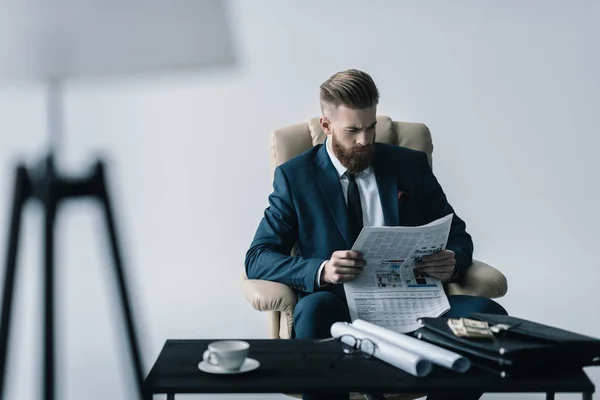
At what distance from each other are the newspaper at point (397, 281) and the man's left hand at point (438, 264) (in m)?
0.02

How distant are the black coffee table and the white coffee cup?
25 mm

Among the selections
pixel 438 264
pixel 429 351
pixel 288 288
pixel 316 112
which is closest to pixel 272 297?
pixel 288 288

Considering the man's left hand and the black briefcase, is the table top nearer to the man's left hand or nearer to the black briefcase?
the black briefcase

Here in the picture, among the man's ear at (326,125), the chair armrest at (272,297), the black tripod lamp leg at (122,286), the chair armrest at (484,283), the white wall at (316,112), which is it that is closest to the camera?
the black tripod lamp leg at (122,286)

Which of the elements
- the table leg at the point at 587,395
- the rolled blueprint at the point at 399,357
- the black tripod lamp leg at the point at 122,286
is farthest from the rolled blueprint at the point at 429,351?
the black tripod lamp leg at the point at 122,286

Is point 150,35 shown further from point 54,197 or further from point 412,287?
point 412,287

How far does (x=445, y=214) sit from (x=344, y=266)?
0.53 metres

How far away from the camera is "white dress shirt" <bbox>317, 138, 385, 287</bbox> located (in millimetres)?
2463

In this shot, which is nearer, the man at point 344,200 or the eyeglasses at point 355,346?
the eyeglasses at point 355,346

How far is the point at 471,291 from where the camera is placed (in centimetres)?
231

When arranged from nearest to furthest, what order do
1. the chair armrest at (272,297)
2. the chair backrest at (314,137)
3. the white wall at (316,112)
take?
the chair armrest at (272,297) → the chair backrest at (314,137) → the white wall at (316,112)

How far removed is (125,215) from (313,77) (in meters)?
1.14

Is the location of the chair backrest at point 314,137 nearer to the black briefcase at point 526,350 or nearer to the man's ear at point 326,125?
the man's ear at point 326,125

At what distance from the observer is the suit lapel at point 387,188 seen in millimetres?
2436
